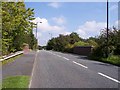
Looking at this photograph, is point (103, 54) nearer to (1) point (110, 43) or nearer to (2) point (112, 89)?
(1) point (110, 43)

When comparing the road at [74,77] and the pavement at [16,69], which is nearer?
the road at [74,77]

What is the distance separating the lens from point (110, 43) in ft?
130

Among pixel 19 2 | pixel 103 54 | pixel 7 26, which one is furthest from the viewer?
pixel 103 54

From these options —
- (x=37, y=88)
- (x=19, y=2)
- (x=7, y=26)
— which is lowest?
(x=37, y=88)

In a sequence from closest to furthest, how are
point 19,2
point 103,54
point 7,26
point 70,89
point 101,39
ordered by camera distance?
1. point 70,89
2. point 7,26
3. point 19,2
4. point 103,54
5. point 101,39

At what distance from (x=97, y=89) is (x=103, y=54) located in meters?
27.0

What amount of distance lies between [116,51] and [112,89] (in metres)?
28.8

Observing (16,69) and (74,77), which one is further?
(16,69)

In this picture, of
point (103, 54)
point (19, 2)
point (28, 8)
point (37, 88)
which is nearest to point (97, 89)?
point (37, 88)

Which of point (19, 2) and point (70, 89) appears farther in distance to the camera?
point (19, 2)

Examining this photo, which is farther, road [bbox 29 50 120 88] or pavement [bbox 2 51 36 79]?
pavement [bbox 2 51 36 79]

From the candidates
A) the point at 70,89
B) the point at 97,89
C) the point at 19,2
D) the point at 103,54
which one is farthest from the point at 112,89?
the point at 103,54

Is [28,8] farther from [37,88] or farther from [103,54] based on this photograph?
[37,88]

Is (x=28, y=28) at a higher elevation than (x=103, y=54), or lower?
higher
